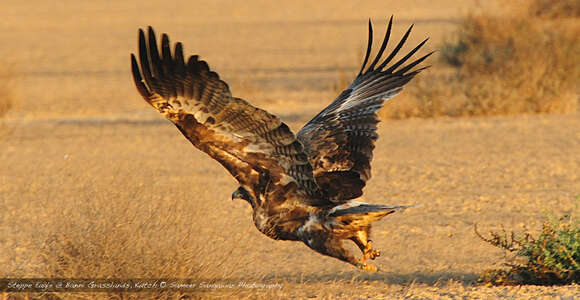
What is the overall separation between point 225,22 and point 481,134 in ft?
90.7

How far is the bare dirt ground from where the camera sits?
20.6 feet

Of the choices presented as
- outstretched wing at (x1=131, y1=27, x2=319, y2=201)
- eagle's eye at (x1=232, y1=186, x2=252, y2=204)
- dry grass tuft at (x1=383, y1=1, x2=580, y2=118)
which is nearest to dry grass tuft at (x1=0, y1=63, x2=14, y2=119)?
dry grass tuft at (x1=383, y1=1, x2=580, y2=118)

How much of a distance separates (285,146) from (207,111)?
21.6 inches

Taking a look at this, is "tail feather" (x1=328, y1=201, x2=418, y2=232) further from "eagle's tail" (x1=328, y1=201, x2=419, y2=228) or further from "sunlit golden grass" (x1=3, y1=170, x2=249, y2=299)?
"sunlit golden grass" (x1=3, y1=170, x2=249, y2=299)

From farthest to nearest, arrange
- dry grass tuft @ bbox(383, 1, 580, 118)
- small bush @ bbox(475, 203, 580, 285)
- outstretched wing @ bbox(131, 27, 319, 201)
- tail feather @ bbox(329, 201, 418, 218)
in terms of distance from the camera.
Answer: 1. dry grass tuft @ bbox(383, 1, 580, 118)
2. small bush @ bbox(475, 203, 580, 285)
3. tail feather @ bbox(329, 201, 418, 218)
4. outstretched wing @ bbox(131, 27, 319, 201)

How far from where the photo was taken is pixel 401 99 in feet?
53.1

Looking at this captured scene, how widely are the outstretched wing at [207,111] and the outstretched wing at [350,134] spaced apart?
0.62 metres

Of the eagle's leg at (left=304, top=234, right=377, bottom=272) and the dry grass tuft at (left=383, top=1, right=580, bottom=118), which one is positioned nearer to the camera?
the eagle's leg at (left=304, top=234, right=377, bottom=272)

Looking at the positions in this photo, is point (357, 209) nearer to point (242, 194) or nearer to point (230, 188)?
point (242, 194)

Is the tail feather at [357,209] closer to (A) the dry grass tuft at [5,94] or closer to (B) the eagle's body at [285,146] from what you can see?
(B) the eagle's body at [285,146]

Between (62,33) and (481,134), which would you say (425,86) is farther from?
(62,33)

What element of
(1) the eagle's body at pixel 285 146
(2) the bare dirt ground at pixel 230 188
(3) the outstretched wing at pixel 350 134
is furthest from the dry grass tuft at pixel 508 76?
(1) the eagle's body at pixel 285 146

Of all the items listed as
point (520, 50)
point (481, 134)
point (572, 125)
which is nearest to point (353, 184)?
point (481, 134)

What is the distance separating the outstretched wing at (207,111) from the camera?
17.4 ft
